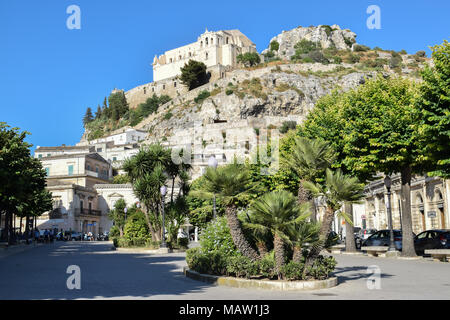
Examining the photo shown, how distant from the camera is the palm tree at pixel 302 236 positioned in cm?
1106

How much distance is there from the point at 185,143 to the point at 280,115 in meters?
22.4

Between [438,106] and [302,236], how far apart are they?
9.09 meters

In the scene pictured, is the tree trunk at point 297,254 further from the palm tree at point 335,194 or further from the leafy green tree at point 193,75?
the leafy green tree at point 193,75

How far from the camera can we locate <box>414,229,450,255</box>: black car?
22828mm

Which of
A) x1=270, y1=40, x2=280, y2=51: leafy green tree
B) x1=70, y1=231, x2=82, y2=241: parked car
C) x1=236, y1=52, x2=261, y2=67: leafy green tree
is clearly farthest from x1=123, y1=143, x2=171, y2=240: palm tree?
x1=270, y1=40, x2=280, y2=51: leafy green tree

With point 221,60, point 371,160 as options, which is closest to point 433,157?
point 371,160

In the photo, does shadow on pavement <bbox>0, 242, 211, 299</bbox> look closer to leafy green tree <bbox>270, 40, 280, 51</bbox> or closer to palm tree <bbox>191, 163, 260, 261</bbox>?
palm tree <bbox>191, 163, 260, 261</bbox>

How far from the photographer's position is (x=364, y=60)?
12356 centimetres

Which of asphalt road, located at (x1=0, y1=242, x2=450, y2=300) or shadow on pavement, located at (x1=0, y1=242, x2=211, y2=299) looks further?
shadow on pavement, located at (x1=0, y1=242, x2=211, y2=299)

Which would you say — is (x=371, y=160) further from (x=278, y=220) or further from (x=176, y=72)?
(x=176, y=72)

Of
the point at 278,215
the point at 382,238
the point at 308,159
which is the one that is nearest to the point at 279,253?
the point at 278,215

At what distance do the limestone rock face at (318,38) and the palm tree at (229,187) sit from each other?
131m

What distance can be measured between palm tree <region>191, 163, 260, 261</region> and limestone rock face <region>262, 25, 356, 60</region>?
431 feet
